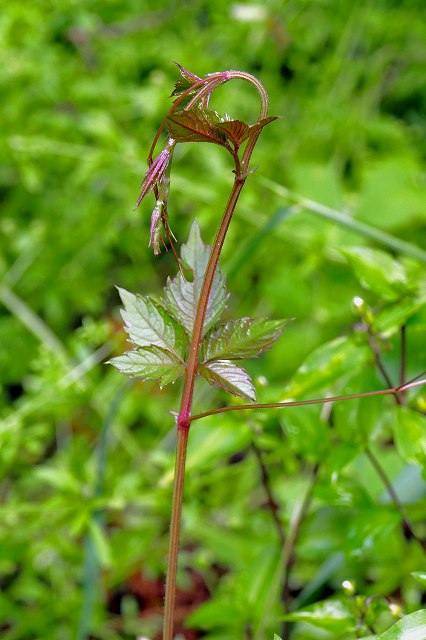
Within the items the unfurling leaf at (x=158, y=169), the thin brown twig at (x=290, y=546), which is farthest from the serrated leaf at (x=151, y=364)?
the thin brown twig at (x=290, y=546)

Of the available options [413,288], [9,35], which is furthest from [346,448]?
[9,35]

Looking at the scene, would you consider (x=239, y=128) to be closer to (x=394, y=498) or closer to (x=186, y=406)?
(x=186, y=406)

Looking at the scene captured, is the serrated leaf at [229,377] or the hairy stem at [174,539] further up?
the serrated leaf at [229,377]

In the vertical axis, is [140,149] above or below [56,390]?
above

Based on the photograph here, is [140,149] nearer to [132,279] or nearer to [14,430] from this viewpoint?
[132,279]

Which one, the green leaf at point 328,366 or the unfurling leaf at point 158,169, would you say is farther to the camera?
the green leaf at point 328,366

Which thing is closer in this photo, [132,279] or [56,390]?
Answer: [56,390]

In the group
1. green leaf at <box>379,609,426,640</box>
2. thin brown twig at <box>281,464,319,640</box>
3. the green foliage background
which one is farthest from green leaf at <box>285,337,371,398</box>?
green leaf at <box>379,609,426,640</box>

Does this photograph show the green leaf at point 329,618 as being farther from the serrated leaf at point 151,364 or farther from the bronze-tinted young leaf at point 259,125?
Answer: the bronze-tinted young leaf at point 259,125
